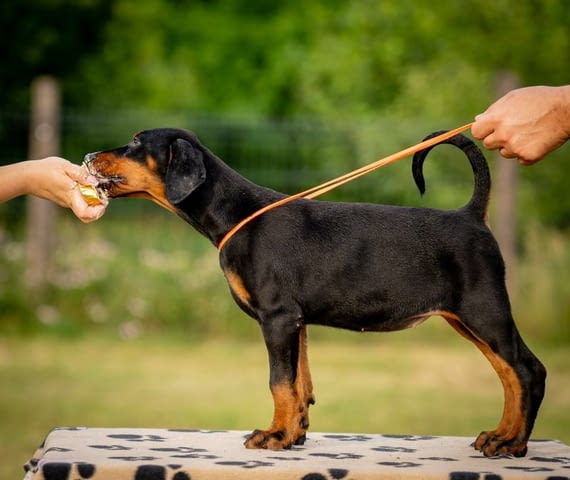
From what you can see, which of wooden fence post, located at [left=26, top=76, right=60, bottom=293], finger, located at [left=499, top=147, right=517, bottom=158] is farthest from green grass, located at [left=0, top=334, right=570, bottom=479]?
finger, located at [left=499, top=147, right=517, bottom=158]

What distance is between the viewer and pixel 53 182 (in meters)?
4.06

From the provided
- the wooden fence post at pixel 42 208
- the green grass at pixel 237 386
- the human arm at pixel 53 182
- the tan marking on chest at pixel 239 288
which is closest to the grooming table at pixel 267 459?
the tan marking on chest at pixel 239 288

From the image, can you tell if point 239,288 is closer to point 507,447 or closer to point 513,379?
point 513,379

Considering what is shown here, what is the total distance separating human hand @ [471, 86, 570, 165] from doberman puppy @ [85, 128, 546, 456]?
34 centimetres

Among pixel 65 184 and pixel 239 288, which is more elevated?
Answer: pixel 65 184

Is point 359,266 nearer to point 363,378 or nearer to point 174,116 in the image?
point 363,378

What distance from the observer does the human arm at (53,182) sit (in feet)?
13.2

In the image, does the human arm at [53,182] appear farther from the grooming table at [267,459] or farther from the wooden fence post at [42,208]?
the wooden fence post at [42,208]

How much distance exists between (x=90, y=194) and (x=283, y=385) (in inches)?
41.7

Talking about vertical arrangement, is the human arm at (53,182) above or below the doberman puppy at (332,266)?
above

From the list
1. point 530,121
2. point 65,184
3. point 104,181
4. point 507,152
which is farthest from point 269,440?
point 530,121

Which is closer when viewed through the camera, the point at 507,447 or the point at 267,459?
the point at 267,459

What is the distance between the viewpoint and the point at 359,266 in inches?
153

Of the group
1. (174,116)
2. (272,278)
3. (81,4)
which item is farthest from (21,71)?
(272,278)
